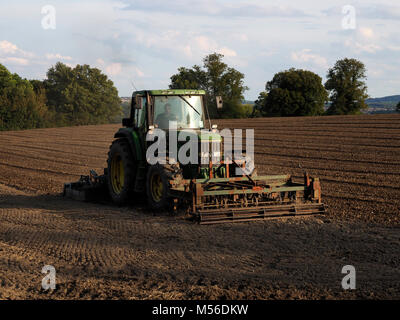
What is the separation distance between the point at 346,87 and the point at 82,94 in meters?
32.6

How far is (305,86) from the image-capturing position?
54156 millimetres

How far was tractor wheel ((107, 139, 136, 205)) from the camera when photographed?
35.5ft

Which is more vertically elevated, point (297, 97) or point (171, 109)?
point (297, 97)

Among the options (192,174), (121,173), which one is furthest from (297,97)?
(192,174)

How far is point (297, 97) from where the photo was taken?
174 feet

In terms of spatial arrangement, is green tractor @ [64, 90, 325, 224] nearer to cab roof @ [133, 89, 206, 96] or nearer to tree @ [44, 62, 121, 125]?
cab roof @ [133, 89, 206, 96]

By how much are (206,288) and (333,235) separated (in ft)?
10.3

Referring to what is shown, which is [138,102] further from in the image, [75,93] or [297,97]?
[75,93]

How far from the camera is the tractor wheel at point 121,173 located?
35.5 ft

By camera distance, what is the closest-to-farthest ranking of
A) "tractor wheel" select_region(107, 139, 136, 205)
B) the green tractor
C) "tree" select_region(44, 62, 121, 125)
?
the green tractor, "tractor wheel" select_region(107, 139, 136, 205), "tree" select_region(44, 62, 121, 125)

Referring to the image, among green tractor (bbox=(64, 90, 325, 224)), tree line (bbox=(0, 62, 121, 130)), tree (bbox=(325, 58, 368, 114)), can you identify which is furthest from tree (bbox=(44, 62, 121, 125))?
green tractor (bbox=(64, 90, 325, 224))

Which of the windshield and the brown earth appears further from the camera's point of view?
the windshield
